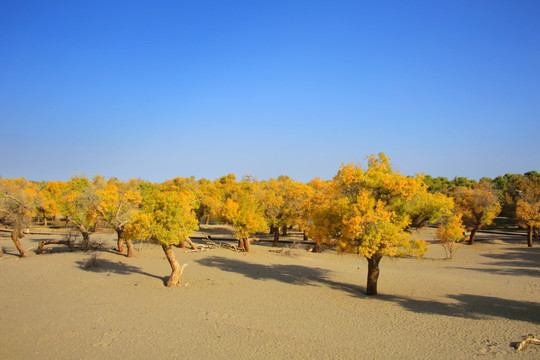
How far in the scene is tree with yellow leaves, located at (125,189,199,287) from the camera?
58.6ft

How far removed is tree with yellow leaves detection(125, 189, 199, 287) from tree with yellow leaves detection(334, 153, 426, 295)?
27.4 ft

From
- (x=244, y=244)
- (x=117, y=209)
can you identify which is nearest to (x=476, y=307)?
(x=244, y=244)

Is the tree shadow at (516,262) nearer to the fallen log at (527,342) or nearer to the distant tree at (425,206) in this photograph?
the distant tree at (425,206)

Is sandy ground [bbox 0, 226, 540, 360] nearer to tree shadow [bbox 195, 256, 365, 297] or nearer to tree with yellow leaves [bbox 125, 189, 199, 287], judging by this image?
tree shadow [bbox 195, 256, 365, 297]

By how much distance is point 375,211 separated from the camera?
55.1 ft

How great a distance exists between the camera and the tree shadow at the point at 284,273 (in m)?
20.6

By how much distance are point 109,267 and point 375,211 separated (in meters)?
17.7

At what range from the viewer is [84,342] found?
37.0 feet

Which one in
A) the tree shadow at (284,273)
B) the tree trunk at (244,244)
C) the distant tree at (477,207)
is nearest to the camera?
the tree shadow at (284,273)

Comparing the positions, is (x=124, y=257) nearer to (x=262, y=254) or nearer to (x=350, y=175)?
(x=262, y=254)

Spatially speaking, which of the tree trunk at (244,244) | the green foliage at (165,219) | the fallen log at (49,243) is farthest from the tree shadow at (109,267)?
the tree trunk at (244,244)

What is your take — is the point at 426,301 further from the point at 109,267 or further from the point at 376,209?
the point at 109,267

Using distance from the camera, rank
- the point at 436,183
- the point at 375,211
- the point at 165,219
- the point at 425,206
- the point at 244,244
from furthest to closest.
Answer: the point at 436,183 → the point at 244,244 → the point at 165,219 → the point at 425,206 → the point at 375,211

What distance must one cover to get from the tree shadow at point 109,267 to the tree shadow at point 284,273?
15.7ft
